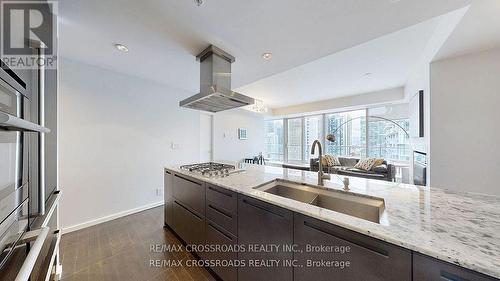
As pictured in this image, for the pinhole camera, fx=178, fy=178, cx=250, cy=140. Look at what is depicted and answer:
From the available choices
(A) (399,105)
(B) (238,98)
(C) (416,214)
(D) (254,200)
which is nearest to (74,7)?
(B) (238,98)

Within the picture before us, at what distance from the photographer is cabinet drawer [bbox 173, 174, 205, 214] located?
5.97ft

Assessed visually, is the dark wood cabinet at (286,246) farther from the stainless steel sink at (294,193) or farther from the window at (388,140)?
the window at (388,140)

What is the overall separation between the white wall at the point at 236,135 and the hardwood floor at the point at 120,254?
114 inches

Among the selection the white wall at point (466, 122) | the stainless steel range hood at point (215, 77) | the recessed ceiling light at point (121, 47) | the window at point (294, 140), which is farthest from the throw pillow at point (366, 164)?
the recessed ceiling light at point (121, 47)

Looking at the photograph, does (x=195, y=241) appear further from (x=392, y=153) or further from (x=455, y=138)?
(x=392, y=153)

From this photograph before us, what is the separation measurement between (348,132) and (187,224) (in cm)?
599

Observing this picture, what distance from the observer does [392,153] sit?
5320 millimetres

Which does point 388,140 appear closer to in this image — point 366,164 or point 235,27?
point 366,164

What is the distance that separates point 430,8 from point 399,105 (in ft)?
15.8

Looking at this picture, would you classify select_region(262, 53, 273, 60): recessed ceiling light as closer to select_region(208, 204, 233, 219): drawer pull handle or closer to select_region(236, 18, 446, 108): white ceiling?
select_region(236, 18, 446, 108): white ceiling

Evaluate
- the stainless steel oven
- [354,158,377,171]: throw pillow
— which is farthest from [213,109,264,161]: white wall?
the stainless steel oven

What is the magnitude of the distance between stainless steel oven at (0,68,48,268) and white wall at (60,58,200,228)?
2.05 meters

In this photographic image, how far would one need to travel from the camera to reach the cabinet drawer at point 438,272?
0.60m

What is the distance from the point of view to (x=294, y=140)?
25.3 ft
